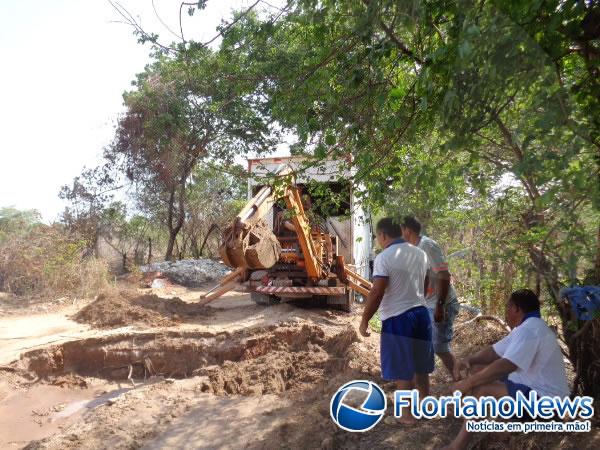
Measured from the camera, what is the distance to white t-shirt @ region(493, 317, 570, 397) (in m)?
2.57

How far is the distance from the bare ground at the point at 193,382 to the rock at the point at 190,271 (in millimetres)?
5776

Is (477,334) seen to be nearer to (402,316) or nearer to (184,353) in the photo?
(402,316)

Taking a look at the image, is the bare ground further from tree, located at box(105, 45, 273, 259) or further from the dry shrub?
tree, located at box(105, 45, 273, 259)

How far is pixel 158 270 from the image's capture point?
14.5 m

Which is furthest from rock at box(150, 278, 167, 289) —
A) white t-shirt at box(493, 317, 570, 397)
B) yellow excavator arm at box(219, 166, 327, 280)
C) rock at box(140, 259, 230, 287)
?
white t-shirt at box(493, 317, 570, 397)

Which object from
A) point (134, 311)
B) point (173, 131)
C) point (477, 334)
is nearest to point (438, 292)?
point (477, 334)

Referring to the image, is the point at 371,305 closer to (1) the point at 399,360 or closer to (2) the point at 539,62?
(1) the point at 399,360

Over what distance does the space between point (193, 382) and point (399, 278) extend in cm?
328

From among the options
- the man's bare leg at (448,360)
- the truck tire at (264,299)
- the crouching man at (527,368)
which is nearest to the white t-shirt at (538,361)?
the crouching man at (527,368)

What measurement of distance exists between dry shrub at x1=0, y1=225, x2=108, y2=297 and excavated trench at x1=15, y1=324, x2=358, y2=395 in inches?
183

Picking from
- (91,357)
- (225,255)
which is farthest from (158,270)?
(225,255)

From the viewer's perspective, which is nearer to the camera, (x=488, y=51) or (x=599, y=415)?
(x=488, y=51)

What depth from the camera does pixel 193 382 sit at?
552cm

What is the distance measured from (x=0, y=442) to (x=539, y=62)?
577 centimetres
